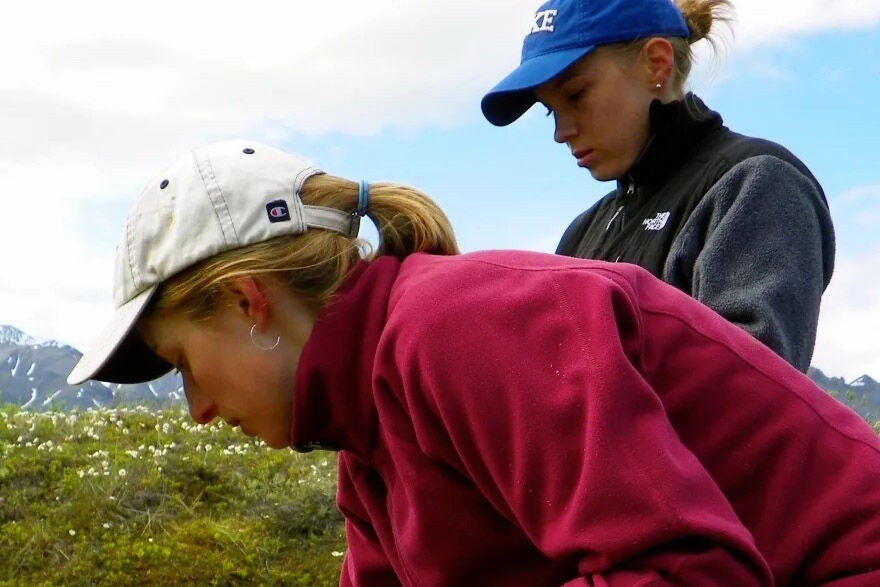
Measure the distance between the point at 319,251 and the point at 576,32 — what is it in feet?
4.63

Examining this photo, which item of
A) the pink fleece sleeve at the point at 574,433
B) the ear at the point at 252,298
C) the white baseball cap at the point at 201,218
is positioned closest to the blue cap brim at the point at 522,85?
the white baseball cap at the point at 201,218

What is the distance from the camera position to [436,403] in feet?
6.46

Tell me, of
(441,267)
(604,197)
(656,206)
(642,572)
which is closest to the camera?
(642,572)

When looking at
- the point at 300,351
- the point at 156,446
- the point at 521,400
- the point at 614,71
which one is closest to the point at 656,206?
the point at 614,71

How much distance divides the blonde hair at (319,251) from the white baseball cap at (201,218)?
0.07ft

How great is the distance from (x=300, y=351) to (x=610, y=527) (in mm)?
762

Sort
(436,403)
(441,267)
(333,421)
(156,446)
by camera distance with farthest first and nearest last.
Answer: (156,446), (333,421), (441,267), (436,403)

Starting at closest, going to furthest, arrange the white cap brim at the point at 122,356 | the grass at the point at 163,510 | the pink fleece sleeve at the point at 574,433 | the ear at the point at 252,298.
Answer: the pink fleece sleeve at the point at 574,433 < the ear at the point at 252,298 < the white cap brim at the point at 122,356 < the grass at the point at 163,510

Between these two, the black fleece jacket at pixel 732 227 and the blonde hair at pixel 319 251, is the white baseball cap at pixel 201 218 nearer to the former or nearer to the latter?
the blonde hair at pixel 319 251

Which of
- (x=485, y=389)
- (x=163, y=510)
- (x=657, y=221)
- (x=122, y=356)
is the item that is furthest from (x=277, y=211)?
(x=163, y=510)

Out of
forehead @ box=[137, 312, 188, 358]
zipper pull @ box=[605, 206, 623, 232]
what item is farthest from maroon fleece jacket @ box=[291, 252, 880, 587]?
zipper pull @ box=[605, 206, 623, 232]

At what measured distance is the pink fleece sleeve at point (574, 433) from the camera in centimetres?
178

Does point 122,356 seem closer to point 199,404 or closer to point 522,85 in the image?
point 199,404

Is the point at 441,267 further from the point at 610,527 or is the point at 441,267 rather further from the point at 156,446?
the point at 156,446
